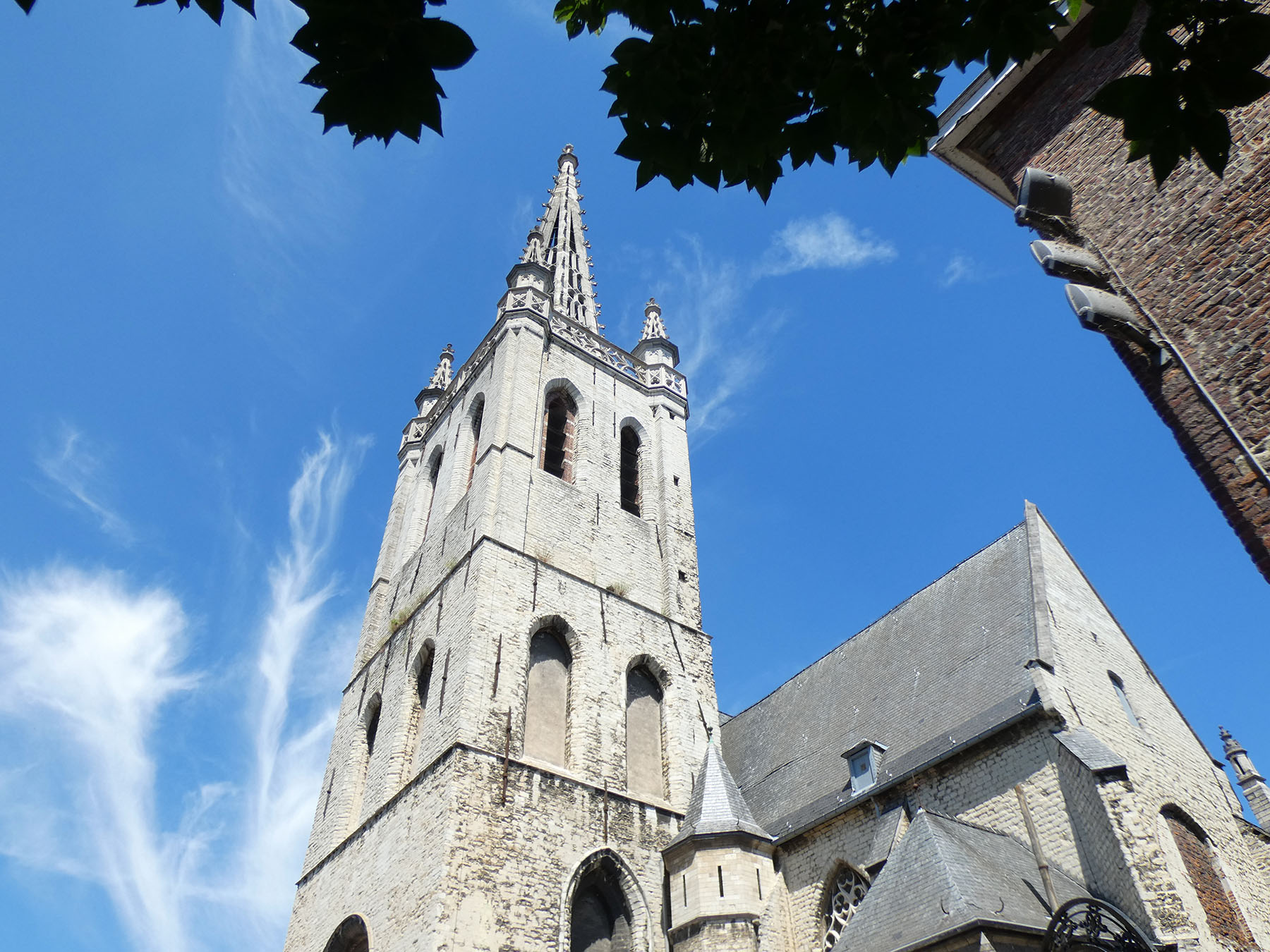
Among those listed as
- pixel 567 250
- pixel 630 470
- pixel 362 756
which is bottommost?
pixel 362 756

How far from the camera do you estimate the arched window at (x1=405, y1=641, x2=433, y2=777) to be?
44.7ft

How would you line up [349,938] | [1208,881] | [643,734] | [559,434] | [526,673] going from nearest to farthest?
[1208,881] → [349,938] → [526,673] → [643,734] → [559,434]

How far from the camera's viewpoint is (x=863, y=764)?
466 inches

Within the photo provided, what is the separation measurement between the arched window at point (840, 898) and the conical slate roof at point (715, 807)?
1054 mm

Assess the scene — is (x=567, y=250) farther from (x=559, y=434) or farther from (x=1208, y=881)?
(x=1208, y=881)

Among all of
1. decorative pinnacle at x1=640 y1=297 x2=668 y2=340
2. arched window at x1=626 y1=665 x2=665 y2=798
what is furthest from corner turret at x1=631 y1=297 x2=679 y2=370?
arched window at x1=626 y1=665 x2=665 y2=798

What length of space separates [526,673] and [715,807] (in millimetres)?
3435

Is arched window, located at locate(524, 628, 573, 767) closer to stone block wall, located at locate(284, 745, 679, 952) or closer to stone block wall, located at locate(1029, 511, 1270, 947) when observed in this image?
stone block wall, located at locate(284, 745, 679, 952)

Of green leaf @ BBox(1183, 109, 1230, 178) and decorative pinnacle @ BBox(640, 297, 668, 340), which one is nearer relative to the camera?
green leaf @ BBox(1183, 109, 1230, 178)

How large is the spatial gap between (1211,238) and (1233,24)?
10.4 feet

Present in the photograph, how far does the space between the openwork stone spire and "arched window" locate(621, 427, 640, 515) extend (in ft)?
10.3

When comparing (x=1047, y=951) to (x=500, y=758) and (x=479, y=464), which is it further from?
(x=479, y=464)

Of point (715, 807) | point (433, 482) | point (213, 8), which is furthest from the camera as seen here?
point (433, 482)

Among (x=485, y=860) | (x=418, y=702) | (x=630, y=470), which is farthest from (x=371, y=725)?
(x=630, y=470)
